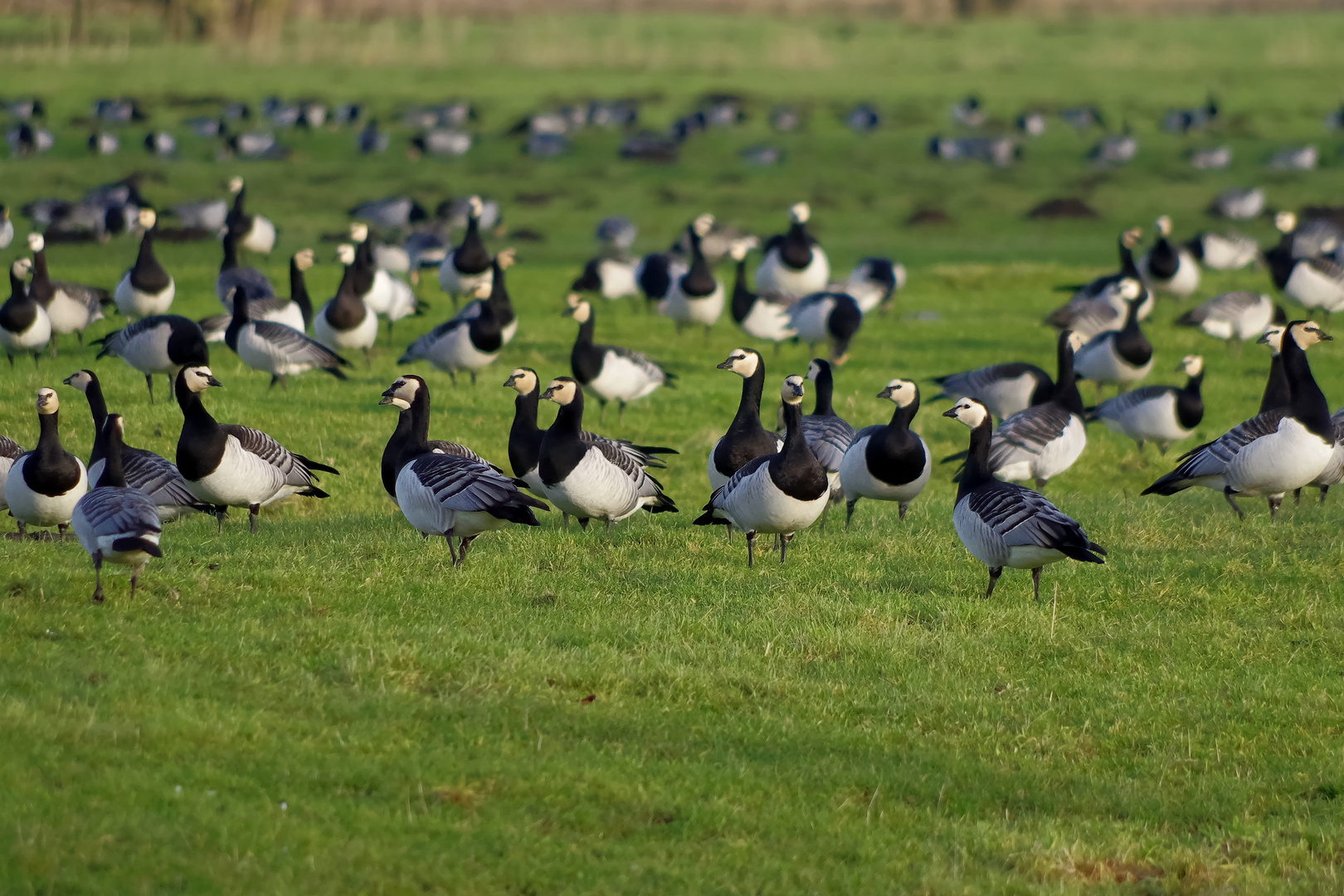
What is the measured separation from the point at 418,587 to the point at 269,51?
70.4 meters

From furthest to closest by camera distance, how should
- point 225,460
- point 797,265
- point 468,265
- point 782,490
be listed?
point 797,265 → point 468,265 → point 225,460 → point 782,490

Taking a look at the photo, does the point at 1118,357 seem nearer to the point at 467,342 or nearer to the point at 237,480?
the point at 467,342

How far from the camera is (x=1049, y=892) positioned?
8320 mm

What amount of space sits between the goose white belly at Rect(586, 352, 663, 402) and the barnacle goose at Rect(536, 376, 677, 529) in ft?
23.1

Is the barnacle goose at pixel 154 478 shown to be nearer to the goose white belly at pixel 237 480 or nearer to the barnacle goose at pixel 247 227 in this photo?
A: the goose white belly at pixel 237 480

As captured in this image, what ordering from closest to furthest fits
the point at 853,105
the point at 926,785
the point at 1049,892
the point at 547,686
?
the point at 1049,892, the point at 926,785, the point at 547,686, the point at 853,105

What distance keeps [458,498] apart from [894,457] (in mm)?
5174

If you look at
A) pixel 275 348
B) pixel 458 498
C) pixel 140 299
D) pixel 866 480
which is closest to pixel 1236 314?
pixel 866 480

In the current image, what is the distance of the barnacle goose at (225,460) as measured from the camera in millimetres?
15242

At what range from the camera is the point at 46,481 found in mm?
13625

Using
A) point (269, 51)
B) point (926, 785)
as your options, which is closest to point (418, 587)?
point (926, 785)

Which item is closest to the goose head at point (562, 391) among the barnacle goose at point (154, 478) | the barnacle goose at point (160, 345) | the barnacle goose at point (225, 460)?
the barnacle goose at point (225, 460)

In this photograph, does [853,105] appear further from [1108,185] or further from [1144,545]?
[1144,545]

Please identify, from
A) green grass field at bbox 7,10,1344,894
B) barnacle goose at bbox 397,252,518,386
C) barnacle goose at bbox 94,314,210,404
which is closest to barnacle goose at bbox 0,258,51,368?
green grass field at bbox 7,10,1344,894
